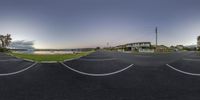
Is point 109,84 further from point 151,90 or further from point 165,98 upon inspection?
point 165,98

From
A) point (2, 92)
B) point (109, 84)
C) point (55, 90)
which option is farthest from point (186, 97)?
point (2, 92)

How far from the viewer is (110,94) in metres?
5.59

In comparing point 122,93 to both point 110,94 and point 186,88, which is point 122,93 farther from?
point 186,88

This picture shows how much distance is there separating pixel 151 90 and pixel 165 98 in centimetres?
84

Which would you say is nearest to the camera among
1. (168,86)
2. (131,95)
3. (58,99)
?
(58,99)

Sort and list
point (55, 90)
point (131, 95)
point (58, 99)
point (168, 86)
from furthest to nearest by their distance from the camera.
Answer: point (168, 86) < point (55, 90) < point (131, 95) < point (58, 99)

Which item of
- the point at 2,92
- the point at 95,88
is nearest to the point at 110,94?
the point at 95,88

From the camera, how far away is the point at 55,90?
5977mm

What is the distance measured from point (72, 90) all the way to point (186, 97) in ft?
9.47

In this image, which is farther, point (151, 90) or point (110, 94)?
point (151, 90)

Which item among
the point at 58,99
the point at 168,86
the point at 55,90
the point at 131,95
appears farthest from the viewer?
the point at 168,86

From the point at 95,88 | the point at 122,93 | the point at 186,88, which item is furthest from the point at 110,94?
the point at 186,88

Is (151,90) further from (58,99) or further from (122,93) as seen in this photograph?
(58,99)

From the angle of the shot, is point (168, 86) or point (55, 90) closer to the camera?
point (55, 90)
